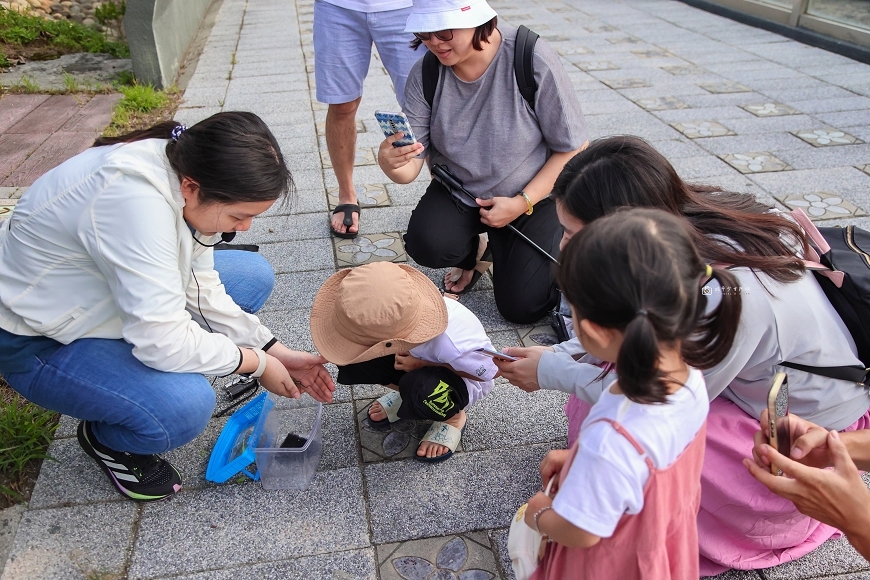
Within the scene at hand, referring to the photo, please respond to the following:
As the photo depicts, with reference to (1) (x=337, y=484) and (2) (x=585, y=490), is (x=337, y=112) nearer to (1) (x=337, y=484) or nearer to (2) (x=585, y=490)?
(1) (x=337, y=484)

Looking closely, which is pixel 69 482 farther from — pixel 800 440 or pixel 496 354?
pixel 800 440

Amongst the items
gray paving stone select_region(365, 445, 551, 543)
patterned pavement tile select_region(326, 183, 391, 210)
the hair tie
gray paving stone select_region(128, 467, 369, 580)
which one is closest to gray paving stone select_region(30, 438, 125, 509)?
gray paving stone select_region(128, 467, 369, 580)

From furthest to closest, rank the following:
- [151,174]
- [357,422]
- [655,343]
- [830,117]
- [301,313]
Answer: [830,117]
[301,313]
[357,422]
[151,174]
[655,343]

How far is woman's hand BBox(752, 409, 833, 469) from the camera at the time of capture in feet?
5.19

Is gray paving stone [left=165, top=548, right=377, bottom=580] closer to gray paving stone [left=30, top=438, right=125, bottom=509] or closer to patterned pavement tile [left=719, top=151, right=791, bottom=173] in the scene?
gray paving stone [left=30, top=438, right=125, bottom=509]

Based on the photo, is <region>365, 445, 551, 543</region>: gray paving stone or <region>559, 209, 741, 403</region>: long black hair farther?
<region>365, 445, 551, 543</region>: gray paving stone

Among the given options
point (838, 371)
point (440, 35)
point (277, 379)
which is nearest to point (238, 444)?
point (277, 379)

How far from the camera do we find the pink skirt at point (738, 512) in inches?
71.7

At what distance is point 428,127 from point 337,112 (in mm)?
798

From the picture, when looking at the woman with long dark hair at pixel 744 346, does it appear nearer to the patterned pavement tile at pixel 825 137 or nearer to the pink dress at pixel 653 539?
the pink dress at pixel 653 539

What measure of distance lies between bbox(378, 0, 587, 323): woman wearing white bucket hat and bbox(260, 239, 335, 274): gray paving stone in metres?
0.51

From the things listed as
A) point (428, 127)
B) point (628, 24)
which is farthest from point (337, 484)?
point (628, 24)

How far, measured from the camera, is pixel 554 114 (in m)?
2.89

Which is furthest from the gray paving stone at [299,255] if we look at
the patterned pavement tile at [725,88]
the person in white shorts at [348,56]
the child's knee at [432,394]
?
the patterned pavement tile at [725,88]
